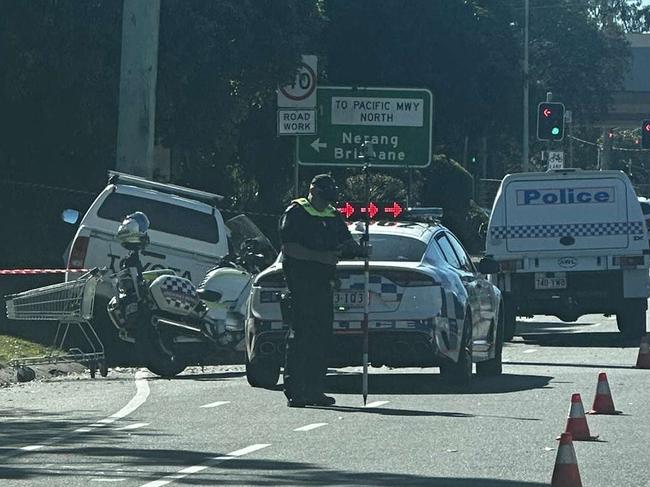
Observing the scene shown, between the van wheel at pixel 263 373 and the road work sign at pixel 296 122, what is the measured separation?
8.57 meters

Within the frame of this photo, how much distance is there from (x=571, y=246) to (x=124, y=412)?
36.6 ft

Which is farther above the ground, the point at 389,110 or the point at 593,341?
the point at 389,110

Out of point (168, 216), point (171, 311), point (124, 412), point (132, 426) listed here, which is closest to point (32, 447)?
point (132, 426)

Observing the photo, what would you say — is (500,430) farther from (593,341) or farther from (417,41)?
(417,41)

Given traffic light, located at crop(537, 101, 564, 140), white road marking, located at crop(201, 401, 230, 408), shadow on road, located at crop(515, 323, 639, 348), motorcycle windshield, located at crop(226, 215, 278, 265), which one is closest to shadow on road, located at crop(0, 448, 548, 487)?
white road marking, located at crop(201, 401, 230, 408)

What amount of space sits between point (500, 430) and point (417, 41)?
3661 centimetres

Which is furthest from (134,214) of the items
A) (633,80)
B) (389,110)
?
(633,80)

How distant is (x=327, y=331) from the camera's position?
14609 mm

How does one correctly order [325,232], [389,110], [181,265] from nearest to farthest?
[325,232] < [181,265] < [389,110]

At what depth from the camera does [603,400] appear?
13836mm

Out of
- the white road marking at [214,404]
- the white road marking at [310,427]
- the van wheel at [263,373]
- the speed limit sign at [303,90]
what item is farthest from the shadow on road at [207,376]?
the speed limit sign at [303,90]

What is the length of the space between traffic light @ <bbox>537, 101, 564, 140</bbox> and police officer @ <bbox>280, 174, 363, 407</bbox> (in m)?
25.9

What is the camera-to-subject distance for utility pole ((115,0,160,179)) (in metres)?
24.1

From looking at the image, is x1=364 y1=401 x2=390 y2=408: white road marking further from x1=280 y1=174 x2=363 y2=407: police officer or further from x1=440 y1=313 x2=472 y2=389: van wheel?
x1=440 y1=313 x2=472 y2=389: van wheel
